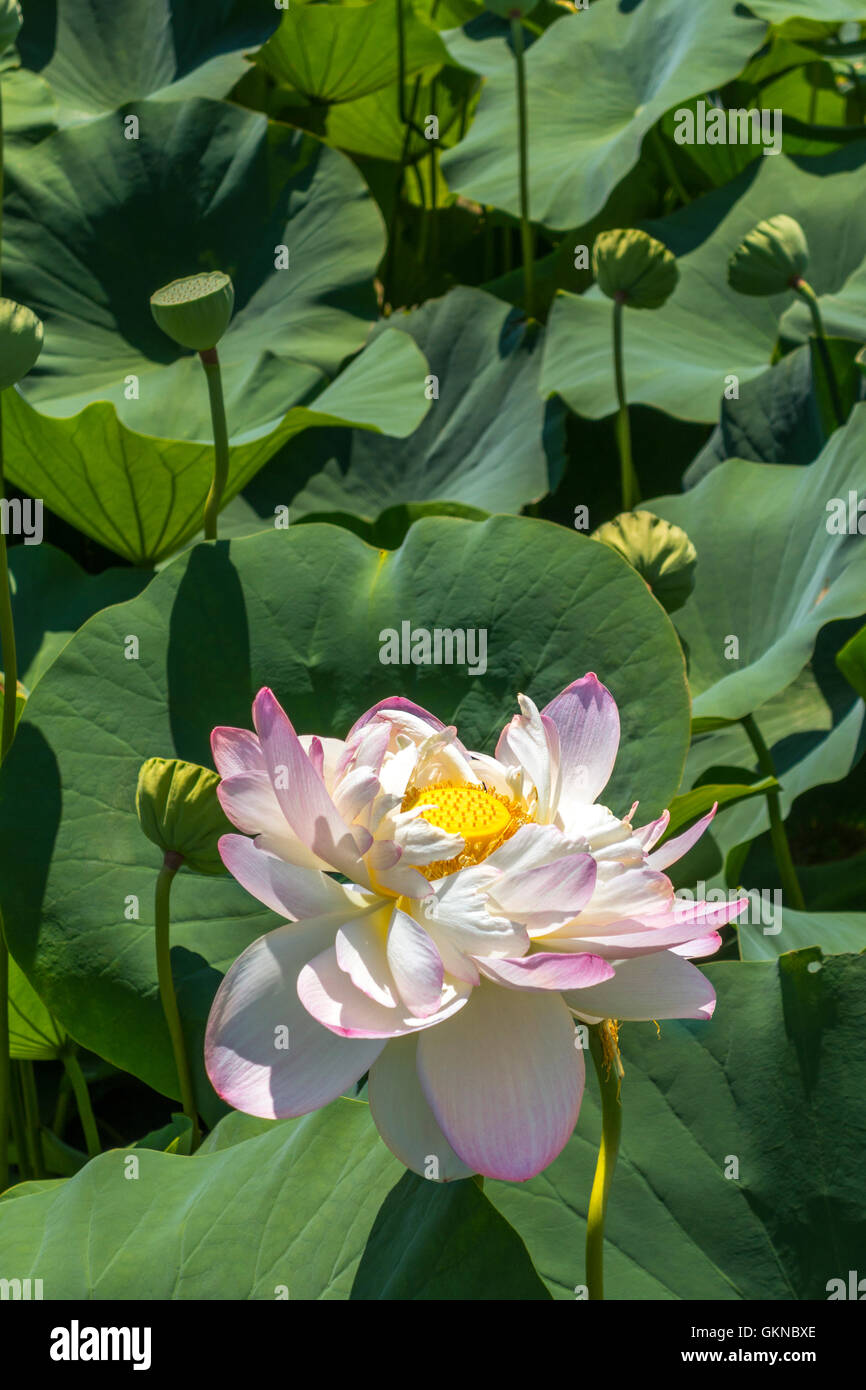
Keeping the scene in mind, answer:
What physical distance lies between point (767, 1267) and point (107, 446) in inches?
40.4

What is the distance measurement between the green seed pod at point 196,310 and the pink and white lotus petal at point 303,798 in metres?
0.55

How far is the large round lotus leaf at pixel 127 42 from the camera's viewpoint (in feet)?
6.94

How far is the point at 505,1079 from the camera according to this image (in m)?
0.51

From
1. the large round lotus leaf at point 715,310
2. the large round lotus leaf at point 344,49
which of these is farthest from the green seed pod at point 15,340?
the large round lotus leaf at point 344,49

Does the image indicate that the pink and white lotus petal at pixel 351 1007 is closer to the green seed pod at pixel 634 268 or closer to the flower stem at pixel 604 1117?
the flower stem at pixel 604 1117

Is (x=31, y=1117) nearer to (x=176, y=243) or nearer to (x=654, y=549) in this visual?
(x=654, y=549)

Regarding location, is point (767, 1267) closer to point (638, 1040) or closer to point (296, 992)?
point (638, 1040)

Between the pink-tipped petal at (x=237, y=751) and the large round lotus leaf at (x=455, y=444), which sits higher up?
the pink-tipped petal at (x=237, y=751)

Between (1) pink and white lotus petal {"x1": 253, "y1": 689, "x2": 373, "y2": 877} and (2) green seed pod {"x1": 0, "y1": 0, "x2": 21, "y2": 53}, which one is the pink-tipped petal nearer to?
(1) pink and white lotus petal {"x1": 253, "y1": 689, "x2": 373, "y2": 877}

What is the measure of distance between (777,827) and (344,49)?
1.75 m

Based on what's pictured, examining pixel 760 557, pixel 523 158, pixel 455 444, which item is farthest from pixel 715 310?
pixel 760 557
